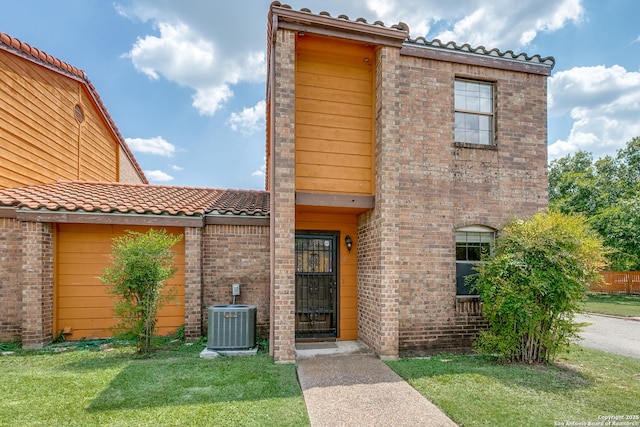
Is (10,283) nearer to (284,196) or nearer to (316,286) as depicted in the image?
(284,196)

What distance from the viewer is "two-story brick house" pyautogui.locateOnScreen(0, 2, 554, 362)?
6.04 m

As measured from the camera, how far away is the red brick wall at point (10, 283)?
22.4 ft

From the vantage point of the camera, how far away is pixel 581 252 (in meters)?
5.80

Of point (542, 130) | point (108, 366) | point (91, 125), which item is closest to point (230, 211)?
point (108, 366)

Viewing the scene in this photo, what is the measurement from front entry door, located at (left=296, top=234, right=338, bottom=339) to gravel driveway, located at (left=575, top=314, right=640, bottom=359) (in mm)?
4634

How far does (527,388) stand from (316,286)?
4.09 metres

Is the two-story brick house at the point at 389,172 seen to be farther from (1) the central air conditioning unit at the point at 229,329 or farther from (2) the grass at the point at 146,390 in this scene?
(2) the grass at the point at 146,390

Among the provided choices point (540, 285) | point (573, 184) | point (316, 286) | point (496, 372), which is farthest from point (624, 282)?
point (316, 286)

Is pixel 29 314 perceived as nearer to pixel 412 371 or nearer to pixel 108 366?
pixel 108 366

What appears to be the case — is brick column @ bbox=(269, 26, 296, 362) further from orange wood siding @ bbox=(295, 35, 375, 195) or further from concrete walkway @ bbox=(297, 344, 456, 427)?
concrete walkway @ bbox=(297, 344, 456, 427)

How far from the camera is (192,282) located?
286 inches

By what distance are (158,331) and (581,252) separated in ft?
27.9

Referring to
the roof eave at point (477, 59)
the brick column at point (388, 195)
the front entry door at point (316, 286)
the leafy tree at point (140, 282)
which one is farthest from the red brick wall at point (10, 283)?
the roof eave at point (477, 59)

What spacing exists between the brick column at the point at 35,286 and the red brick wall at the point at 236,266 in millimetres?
3050
